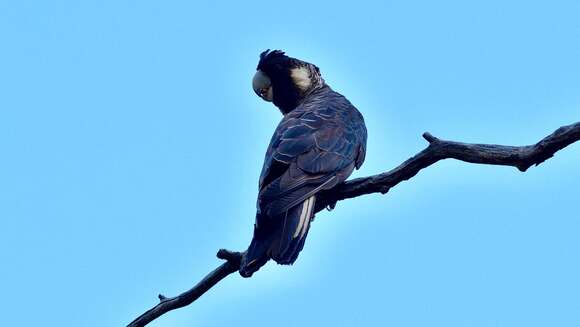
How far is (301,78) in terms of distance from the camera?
370 inches

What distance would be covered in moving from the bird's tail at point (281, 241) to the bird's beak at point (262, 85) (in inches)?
116

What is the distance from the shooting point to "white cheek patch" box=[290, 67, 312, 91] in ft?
30.8

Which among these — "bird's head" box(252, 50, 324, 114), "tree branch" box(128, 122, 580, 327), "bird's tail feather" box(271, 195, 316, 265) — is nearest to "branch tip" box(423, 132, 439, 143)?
"tree branch" box(128, 122, 580, 327)

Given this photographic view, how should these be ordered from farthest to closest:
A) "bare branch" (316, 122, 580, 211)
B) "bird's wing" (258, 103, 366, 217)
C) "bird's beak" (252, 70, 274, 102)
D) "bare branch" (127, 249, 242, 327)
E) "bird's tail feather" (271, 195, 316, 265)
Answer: "bird's beak" (252, 70, 274, 102), "bird's wing" (258, 103, 366, 217), "bird's tail feather" (271, 195, 316, 265), "bare branch" (127, 249, 242, 327), "bare branch" (316, 122, 580, 211)

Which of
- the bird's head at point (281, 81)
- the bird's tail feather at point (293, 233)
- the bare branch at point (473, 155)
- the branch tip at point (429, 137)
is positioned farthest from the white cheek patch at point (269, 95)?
the branch tip at point (429, 137)

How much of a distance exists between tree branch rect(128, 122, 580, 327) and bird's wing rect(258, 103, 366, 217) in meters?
0.31

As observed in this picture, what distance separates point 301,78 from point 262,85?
384 mm

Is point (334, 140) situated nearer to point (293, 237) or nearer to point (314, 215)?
point (314, 215)

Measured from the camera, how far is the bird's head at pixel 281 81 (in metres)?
9.36

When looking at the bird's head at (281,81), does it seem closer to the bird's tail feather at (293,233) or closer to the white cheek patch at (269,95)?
the white cheek patch at (269,95)

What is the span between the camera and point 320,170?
681 cm

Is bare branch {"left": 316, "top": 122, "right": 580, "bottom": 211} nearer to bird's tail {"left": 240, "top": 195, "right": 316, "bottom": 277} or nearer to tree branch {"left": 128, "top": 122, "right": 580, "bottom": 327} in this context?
tree branch {"left": 128, "top": 122, "right": 580, "bottom": 327}

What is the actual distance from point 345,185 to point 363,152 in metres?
1.39

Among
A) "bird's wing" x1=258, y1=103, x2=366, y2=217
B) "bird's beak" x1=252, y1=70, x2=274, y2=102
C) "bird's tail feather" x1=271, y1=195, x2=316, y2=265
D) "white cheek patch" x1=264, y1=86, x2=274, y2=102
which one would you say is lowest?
"bird's tail feather" x1=271, y1=195, x2=316, y2=265
